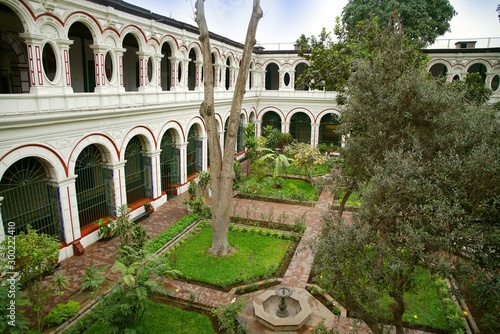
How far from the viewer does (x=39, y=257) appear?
24.6 ft

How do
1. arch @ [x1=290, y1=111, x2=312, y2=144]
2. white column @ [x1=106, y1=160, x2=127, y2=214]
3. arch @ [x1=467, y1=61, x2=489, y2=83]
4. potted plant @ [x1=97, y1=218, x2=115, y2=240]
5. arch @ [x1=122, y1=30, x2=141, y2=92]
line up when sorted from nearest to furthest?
potted plant @ [x1=97, y1=218, x2=115, y2=240] → white column @ [x1=106, y1=160, x2=127, y2=214] → arch @ [x1=122, y1=30, x2=141, y2=92] → arch @ [x1=467, y1=61, x2=489, y2=83] → arch @ [x1=290, y1=111, x2=312, y2=144]

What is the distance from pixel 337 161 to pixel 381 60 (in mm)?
2981

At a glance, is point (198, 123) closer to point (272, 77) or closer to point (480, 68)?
point (272, 77)

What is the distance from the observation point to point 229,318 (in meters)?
7.77

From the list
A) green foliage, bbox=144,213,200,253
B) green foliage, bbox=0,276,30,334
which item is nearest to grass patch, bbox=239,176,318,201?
green foliage, bbox=144,213,200,253

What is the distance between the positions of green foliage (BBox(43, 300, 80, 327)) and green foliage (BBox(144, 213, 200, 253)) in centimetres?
273

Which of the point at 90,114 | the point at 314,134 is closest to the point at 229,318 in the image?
the point at 90,114

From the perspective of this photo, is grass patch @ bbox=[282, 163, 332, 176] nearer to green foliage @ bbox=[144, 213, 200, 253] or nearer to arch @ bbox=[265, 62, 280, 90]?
green foliage @ bbox=[144, 213, 200, 253]

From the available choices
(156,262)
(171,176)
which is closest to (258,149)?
(171,176)

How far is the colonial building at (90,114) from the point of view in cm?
979

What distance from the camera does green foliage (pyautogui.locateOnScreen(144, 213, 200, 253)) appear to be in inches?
454

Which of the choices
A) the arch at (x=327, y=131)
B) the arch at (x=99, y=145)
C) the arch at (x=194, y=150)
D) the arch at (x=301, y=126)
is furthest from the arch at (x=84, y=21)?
the arch at (x=327, y=131)

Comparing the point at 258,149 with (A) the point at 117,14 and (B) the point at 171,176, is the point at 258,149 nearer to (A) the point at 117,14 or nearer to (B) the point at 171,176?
(B) the point at 171,176

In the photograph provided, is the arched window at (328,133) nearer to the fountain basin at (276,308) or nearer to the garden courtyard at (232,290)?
the garden courtyard at (232,290)
